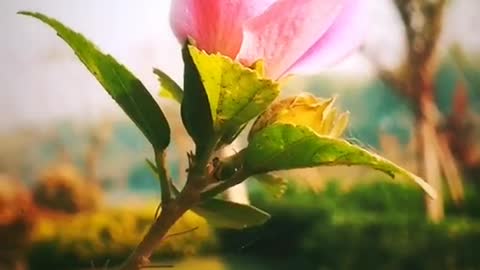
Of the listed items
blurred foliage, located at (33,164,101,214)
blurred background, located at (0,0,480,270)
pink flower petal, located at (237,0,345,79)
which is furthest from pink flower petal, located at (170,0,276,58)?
blurred foliage, located at (33,164,101,214)

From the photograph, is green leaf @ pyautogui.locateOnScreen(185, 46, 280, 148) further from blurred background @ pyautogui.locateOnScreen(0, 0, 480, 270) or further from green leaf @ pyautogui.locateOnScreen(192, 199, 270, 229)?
blurred background @ pyautogui.locateOnScreen(0, 0, 480, 270)

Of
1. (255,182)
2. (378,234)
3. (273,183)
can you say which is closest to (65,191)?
(255,182)

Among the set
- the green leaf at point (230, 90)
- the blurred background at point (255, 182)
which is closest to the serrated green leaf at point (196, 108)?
the green leaf at point (230, 90)

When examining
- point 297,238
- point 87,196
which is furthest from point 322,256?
point 87,196

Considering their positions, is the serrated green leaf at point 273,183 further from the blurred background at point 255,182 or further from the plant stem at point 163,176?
the blurred background at point 255,182

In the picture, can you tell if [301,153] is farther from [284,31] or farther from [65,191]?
[65,191]
